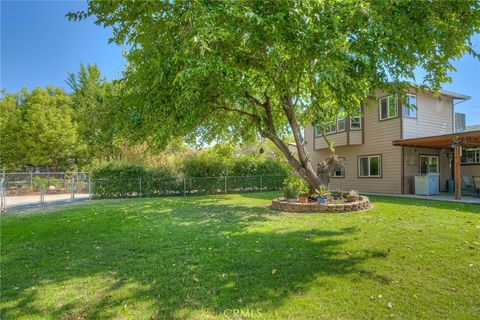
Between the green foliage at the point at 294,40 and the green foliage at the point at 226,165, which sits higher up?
the green foliage at the point at 294,40

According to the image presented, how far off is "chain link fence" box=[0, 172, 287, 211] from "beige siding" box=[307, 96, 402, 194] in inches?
219

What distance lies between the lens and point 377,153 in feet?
49.5

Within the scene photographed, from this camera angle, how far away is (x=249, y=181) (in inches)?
700

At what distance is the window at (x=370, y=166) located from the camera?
15188mm

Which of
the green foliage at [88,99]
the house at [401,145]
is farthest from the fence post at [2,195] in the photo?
the house at [401,145]

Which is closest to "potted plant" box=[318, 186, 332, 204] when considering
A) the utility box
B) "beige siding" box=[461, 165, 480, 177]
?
the utility box

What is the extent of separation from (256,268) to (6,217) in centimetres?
891

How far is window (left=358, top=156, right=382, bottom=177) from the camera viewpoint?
15188 mm

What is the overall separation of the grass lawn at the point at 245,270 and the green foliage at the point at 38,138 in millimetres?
19359

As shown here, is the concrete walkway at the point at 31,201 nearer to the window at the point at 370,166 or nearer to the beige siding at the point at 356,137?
the beige siding at the point at 356,137

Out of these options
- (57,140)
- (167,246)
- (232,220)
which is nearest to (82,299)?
(167,246)

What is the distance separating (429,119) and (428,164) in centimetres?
239

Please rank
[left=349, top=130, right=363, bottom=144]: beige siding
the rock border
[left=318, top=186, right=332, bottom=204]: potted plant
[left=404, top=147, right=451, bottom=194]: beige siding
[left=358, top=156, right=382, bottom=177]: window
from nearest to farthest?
the rock border → [left=318, top=186, right=332, bottom=204]: potted plant → [left=404, top=147, right=451, bottom=194]: beige siding → [left=358, top=156, right=382, bottom=177]: window → [left=349, top=130, right=363, bottom=144]: beige siding

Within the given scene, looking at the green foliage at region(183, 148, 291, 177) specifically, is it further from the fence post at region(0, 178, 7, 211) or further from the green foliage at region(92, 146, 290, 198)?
the fence post at region(0, 178, 7, 211)
